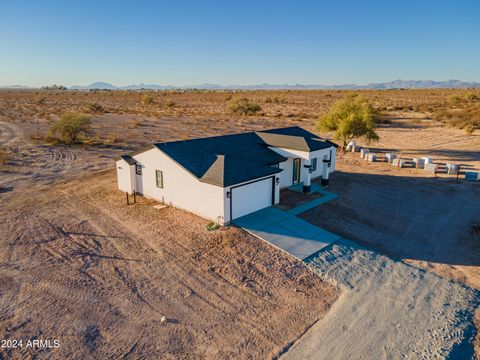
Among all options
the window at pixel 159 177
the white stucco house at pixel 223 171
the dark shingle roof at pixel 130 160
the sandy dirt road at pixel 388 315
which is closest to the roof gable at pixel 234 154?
the white stucco house at pixel 223 171

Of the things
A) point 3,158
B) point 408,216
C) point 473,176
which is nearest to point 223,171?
point 408,216

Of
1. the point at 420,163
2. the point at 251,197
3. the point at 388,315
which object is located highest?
the point at 251,197

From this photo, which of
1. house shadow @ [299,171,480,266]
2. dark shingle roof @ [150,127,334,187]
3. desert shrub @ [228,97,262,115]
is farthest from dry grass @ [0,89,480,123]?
dark shingle roof @ [150,127,334,187]

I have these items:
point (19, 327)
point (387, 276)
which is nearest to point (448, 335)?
point (387, 276)

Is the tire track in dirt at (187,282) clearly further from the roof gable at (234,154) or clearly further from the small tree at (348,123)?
the small tree at (348,123)

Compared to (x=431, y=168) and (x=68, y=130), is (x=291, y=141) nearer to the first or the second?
(x=431, y=168)

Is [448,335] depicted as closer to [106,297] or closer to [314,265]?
[314,265]
